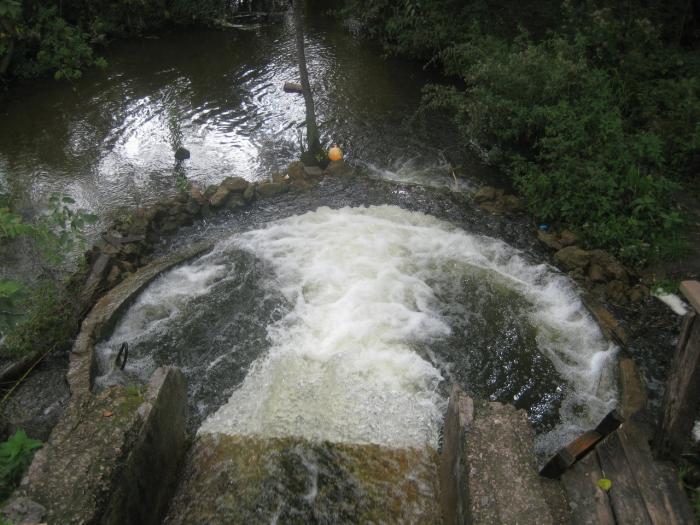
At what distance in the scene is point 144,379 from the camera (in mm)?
4859

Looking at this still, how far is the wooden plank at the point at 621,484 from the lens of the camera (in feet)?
10.9

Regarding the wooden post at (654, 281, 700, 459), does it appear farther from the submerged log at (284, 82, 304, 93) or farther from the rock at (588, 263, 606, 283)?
the submerged log at (284, 82, 304, 93)

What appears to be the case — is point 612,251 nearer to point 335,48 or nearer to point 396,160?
point 396,160

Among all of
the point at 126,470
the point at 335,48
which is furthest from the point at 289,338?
the point at 335,48

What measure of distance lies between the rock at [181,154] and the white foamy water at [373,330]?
9.79ft

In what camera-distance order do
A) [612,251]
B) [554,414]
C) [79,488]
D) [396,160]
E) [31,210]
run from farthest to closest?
1. [396,160]
2. [31,210]
3. [612,251]
4. [554,414]
5. [79,488]

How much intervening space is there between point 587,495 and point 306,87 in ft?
21.8

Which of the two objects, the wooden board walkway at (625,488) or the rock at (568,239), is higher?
the wooden board walkway at (625,488)

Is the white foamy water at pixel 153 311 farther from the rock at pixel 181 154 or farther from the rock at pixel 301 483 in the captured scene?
the rock at pixel 181 154

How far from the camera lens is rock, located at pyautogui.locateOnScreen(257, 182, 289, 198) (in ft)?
25.7

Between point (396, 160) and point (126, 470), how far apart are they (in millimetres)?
6981

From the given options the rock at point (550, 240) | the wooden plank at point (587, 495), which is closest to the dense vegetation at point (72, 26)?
the rock at point (550, 240)

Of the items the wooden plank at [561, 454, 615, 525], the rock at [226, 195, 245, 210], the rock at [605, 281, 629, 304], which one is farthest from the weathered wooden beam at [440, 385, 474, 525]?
the rock at [226, 195, 245, 210]

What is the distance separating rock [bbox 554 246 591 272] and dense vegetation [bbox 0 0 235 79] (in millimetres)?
10039
